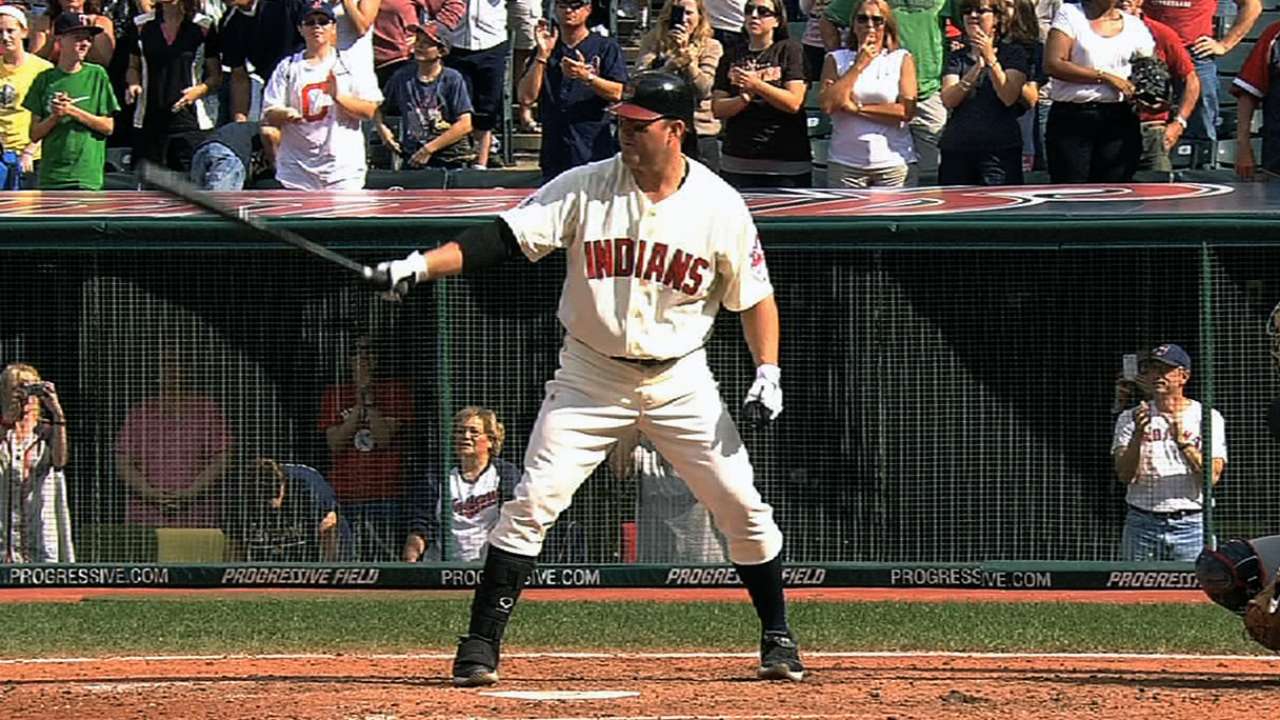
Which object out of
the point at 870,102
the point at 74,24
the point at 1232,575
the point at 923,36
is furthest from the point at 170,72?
the point at 1232,575

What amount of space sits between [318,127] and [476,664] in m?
5.92

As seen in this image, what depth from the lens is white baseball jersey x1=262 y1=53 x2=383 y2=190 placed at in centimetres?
1194

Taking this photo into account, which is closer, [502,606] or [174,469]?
[502,606]

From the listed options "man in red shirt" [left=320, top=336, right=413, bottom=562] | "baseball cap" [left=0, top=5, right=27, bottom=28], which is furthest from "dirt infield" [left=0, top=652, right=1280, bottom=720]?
"baseball cap" [left=0, top=5, right=27, bottom=28]

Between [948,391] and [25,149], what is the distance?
5.88 metres

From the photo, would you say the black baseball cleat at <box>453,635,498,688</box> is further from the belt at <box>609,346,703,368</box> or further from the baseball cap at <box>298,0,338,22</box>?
the baseball cap at <box>298,0,338,22</box>

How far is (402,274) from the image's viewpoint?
Result: 620 centimetres

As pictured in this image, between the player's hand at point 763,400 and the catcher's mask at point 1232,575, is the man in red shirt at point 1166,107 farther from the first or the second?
the player's hand at point 763,400

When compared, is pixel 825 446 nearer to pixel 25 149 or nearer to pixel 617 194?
pixel 617 194

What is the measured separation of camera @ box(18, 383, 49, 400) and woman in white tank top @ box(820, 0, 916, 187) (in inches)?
168

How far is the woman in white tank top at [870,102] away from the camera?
1159 centimetres

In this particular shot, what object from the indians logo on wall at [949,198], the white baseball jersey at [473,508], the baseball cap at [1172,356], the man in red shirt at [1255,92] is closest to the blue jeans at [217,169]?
the white baseball jersey at [473,508]

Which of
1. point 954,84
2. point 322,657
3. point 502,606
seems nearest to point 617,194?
point 502,606

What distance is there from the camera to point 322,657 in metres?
8.09
